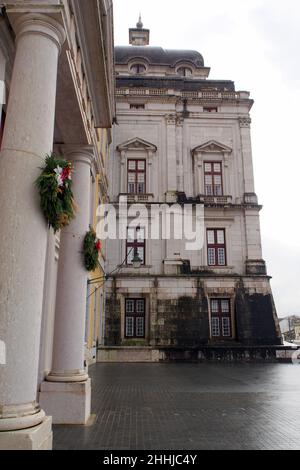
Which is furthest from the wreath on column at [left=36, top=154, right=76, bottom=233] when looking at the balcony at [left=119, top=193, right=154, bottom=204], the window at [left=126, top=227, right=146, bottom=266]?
the balcony at [left=119, top=193, right=154, bottom=204]

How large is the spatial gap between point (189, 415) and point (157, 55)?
35252 millimetres

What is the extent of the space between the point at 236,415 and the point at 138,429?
2.63m

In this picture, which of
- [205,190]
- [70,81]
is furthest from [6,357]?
[205,190]

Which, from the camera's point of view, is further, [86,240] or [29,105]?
[86,240]

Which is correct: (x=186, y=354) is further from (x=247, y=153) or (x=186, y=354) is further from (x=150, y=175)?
(x=247, y=153)

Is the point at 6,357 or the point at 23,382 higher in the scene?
the point at 6,357

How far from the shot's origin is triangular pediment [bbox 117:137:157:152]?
2961cm

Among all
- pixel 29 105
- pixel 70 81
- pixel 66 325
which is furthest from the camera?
pixel 66 325

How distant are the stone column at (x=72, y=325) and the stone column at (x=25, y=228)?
2.90 metres

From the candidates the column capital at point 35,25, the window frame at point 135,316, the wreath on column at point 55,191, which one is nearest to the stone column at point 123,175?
the window frame at point 135,316

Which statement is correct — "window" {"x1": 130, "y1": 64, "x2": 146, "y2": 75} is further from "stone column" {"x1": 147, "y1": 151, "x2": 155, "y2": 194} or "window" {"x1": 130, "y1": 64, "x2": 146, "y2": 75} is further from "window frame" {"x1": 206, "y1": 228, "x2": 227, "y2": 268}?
"window frame" {"x1": 206, "y1": 228, "x2": 227, "y2": 268}

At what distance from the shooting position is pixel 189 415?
9.07 meters
